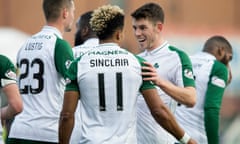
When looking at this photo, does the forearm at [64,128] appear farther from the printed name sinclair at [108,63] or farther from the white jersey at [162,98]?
the white jersey at [162,98]

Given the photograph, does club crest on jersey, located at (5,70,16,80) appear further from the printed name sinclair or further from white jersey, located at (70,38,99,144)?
white jersey, located at (70,38,99,144)

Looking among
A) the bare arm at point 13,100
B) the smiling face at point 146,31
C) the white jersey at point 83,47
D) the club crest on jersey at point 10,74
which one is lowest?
the bare arm at point 13,100

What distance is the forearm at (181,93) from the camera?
8.48 m

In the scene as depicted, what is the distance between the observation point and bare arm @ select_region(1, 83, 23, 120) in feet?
27.8

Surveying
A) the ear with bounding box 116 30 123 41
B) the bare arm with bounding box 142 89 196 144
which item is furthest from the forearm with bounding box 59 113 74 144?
the ear with bounding box 116 30 123 41

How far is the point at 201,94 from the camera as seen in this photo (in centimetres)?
1115

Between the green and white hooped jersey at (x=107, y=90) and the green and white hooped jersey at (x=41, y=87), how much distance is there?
139 cm

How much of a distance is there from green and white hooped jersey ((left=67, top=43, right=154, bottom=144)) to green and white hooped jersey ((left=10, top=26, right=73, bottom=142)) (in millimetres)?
1395

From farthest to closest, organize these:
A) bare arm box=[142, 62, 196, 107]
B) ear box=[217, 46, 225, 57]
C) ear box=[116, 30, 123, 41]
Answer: ear box=[217, 46, 225, 57], bare arm box=[142, 62, 196, 107], ear box=[116, 30, 123, 41]

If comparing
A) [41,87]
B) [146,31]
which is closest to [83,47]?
[41,87]

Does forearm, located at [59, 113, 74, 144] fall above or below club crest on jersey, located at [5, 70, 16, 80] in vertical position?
below

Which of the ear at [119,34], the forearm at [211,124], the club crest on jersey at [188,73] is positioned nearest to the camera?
the ear at [119,34]

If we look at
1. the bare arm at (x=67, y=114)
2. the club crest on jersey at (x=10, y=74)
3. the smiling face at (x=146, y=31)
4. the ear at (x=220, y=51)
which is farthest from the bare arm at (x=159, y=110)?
the ear at (x=220, y=51)

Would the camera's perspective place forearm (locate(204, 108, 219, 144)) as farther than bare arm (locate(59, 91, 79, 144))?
Yes
